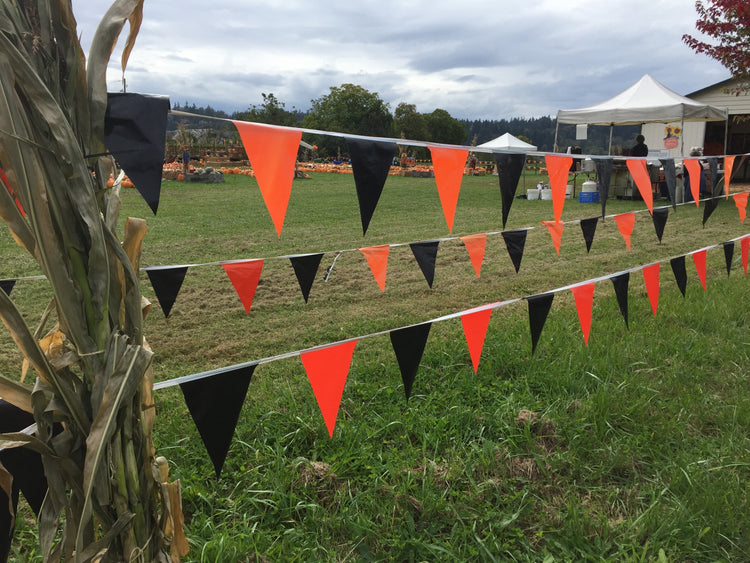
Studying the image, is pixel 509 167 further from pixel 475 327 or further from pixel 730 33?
pixel 730 33

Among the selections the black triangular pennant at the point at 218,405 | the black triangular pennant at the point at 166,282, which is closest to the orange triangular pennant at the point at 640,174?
the black triangular pennant at the point at 166,282

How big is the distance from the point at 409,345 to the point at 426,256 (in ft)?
6.16

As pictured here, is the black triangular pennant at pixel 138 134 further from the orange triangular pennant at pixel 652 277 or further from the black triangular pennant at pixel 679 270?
the black triangular pennant at pixel 679 270

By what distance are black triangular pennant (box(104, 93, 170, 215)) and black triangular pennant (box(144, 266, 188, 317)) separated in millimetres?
1975

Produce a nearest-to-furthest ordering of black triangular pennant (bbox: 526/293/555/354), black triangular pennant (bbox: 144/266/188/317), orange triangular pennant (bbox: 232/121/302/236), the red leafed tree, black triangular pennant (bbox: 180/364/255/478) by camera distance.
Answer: black triangular pennant (bbox: 180/364/255/478), orange triangular pennant (bbox: 232/121/302/236), black triangular pennant (bbox: 526/293/555/354), black triangular pennant (bbox: 144/266/188/317), the red leafed tree

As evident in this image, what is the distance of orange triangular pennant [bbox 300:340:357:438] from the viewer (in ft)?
6.51

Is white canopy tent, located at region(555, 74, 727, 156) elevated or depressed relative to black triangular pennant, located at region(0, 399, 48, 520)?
elevated

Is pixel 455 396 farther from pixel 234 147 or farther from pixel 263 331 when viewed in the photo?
pixel 234 147

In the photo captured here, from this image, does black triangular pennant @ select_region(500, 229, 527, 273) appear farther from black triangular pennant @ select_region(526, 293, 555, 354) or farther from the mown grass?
black triangular pennant @ select_region(526, 293, 555, 354)

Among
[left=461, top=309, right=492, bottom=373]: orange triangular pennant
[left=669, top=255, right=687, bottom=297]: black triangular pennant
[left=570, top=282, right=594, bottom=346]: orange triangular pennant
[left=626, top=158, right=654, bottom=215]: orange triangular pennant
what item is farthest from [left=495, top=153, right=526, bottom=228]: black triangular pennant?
[left=669, top=255, right=687, bottom=297]: black triangular pennant

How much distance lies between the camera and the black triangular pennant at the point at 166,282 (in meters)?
3.18

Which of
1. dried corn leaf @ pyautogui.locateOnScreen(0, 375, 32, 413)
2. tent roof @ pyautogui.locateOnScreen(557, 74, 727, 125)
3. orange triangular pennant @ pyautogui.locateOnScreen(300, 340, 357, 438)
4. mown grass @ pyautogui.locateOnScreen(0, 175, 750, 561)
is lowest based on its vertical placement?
mown grass @ pyautogui.locateOnScreen(0, 175, 750, 561)

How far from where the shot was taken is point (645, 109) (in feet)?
43.5

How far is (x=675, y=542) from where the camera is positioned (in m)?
2.01
